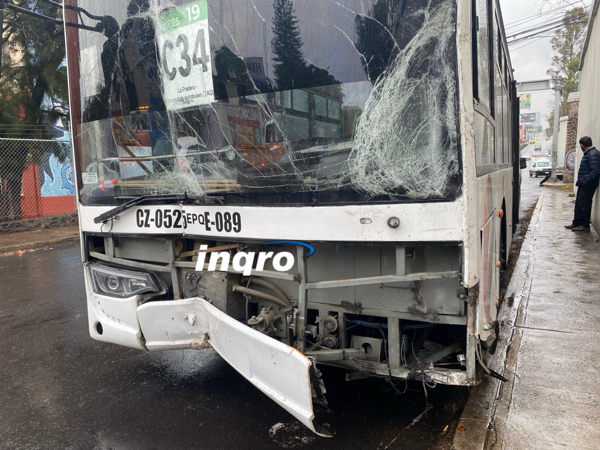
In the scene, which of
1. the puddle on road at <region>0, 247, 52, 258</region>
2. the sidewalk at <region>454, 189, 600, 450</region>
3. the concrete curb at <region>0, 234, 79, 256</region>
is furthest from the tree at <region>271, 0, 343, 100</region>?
the concrete curb at <region>0, 234, 79, 256</region>

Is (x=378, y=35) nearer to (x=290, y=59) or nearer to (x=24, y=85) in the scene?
(x=290, y=59)

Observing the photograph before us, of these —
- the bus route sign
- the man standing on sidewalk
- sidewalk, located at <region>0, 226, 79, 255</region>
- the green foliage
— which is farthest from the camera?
the green foliage

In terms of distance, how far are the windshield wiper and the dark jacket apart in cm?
881

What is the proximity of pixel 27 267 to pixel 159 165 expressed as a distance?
7035 millimetres

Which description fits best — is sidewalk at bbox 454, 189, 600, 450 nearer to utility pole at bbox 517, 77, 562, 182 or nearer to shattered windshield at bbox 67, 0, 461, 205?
shattered windshield at bbox 67, 0, 461, 205

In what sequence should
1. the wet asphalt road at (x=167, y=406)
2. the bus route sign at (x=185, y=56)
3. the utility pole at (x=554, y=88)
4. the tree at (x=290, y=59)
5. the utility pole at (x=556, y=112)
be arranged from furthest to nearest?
1. the utility pole at (x=556, y=112)
2. the utility pole at (x=554, y=88)
3. the wet asphalt road at (x=167, y=406)
4. the bus route sign at (x=185, y=56)
5. the tree at (x=290, y=59)

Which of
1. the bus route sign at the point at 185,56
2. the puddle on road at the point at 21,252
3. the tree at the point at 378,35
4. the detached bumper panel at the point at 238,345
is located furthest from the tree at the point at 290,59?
the puddle on road at the point at 21,252

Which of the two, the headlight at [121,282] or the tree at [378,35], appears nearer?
the tree at [378,35]

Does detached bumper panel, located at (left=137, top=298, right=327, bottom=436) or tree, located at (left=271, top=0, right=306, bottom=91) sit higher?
tree, located at (left=271, top=0, right=306, bottom=91)

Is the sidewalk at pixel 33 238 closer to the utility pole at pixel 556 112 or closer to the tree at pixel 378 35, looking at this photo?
the tree at pixel 378 35

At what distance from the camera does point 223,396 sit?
3.62 metres

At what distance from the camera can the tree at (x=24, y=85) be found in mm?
11922

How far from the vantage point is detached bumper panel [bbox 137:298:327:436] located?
92.9 inches

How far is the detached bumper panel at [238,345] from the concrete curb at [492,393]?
108cm
